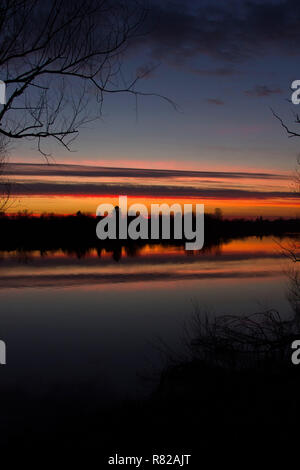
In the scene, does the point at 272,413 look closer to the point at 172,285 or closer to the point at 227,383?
the point at 227,383

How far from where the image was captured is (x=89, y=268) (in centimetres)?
3441

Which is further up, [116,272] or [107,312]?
[116,272]

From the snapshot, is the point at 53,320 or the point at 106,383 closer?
the point at 106,383

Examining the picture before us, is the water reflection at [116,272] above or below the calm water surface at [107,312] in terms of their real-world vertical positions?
above

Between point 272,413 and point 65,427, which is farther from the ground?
point 272,413

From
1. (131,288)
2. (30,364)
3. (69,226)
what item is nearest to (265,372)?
(30,364)

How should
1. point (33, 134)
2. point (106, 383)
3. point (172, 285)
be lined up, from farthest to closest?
point (172, 285), point (106, 383), point (33, 134)

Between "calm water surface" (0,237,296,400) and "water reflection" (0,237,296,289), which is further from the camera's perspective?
"water reflection" (0,237,296,289)

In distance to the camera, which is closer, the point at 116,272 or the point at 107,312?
the point at 107,312

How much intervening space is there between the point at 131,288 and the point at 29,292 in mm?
5115

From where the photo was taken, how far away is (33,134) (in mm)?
5145

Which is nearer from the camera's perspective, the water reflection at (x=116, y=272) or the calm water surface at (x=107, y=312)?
the calm water surface at (x=107, y=312)

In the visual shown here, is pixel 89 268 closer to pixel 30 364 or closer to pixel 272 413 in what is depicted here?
pixel 30 364

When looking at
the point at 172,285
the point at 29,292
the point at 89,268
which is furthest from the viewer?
the point at 89,268
